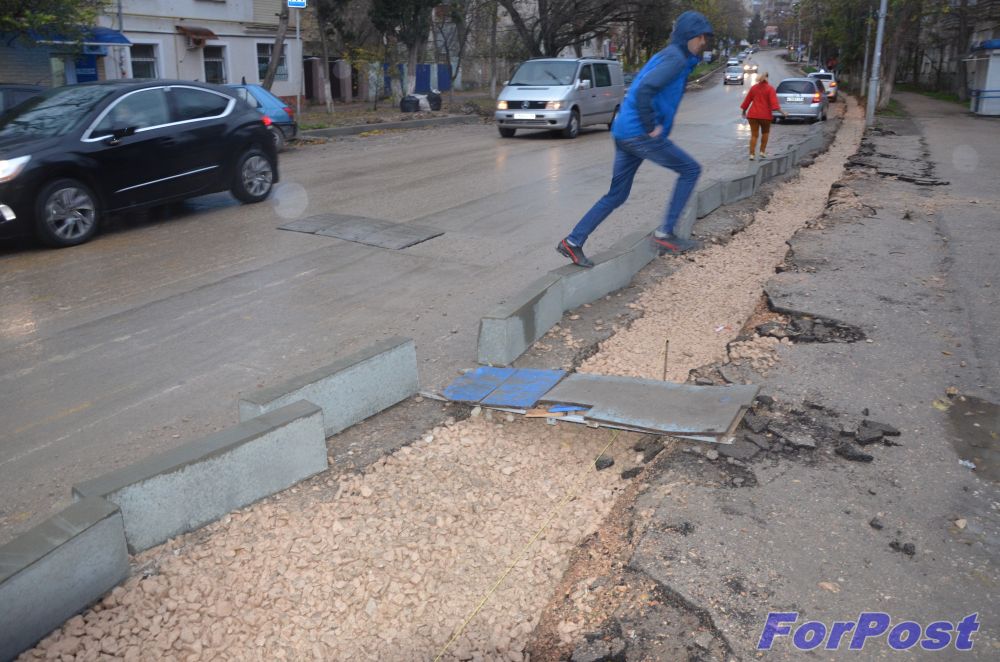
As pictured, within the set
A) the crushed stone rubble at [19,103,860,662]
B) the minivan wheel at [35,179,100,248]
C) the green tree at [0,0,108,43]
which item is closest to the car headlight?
the minivan wheel at [35,179,100,248]

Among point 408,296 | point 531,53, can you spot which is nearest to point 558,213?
point 408,296

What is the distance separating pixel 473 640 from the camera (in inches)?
120

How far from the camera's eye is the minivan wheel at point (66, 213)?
824cm

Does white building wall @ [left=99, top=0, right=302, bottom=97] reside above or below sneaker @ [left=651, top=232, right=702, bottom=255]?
above

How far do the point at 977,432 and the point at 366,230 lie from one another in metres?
6.53

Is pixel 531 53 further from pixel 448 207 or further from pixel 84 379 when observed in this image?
pixel 84 379

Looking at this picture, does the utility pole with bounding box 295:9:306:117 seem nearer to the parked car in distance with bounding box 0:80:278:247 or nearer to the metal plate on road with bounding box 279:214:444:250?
the parked car in distance with bounding box 0:80:278:247

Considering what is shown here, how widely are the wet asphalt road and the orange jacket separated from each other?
421 cm

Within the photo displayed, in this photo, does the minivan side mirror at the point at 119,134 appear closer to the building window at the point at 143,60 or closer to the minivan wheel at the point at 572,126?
the minivan wheel at the point at 572,126

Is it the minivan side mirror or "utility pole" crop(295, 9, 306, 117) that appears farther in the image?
"utility pole" crop(295, 9, 306, 117)

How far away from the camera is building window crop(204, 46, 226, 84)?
29.6 metres

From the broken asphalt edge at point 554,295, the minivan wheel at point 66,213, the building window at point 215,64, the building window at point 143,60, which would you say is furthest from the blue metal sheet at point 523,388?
the building window at point 215,64

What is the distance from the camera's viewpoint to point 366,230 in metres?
9.29

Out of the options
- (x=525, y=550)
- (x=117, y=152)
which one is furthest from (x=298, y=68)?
(x=525, y=550)
